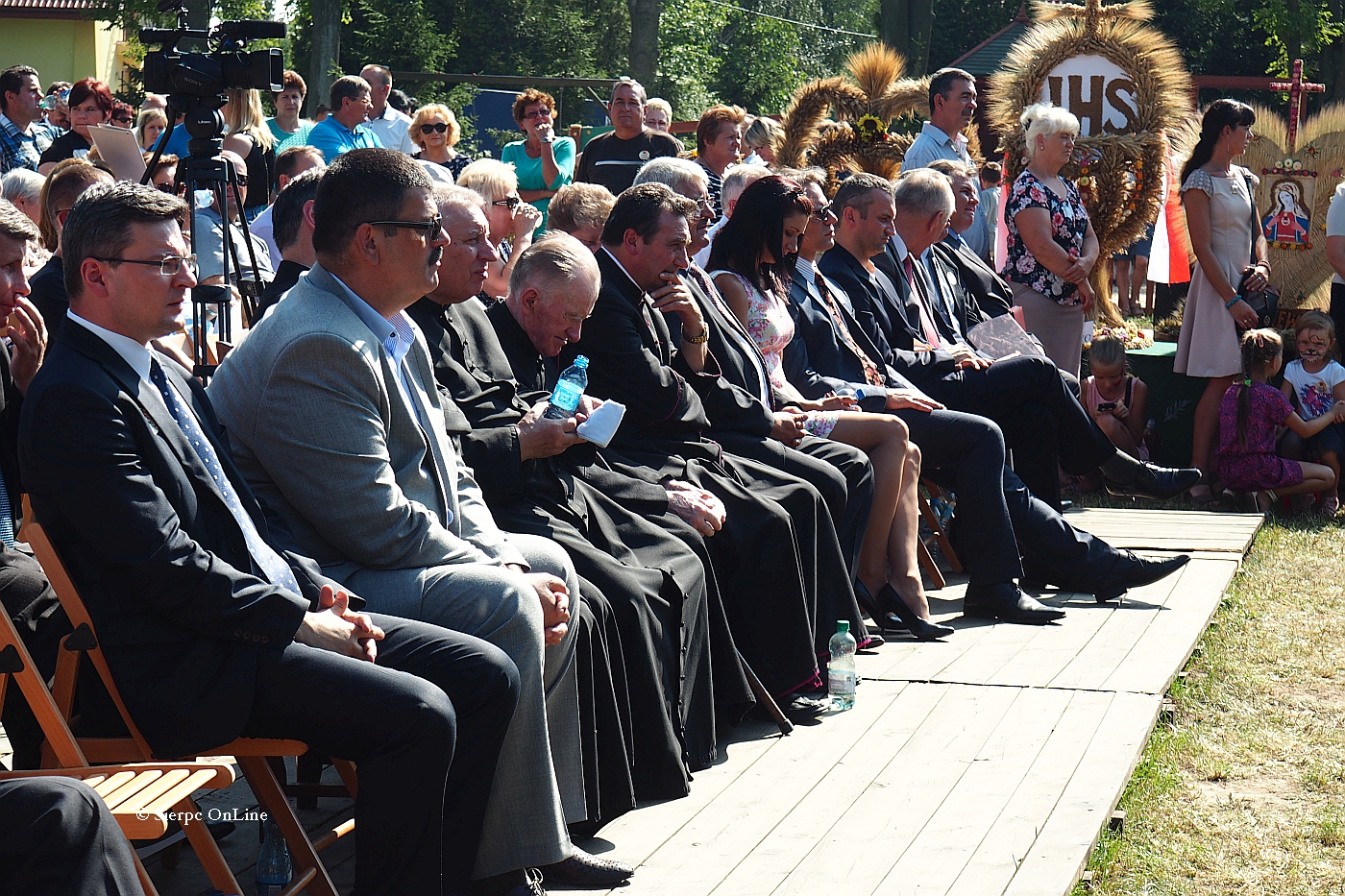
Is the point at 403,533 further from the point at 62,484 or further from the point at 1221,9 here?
the point at 1221,9

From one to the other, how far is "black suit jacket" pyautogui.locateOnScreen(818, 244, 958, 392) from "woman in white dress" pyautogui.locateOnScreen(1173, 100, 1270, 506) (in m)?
2.63

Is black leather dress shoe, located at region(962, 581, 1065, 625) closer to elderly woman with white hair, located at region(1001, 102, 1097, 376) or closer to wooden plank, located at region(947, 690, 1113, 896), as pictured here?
wooden plank, located at region(947, 690, 1113, 896)

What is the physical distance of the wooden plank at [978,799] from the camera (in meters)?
3.23

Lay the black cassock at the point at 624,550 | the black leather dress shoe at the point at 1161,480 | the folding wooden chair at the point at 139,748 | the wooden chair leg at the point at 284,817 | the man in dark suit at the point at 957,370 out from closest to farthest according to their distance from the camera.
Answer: the folding wooden chair at the point at 139,748 < the wooden chair leg at the point at 284,817 < the black cassock at the point at 624,550 < the man in dark suit at the point at 957,370 < the black leather dress shoe at the point at 1161,480

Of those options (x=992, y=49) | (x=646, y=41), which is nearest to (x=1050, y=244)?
(x=646, y=41)

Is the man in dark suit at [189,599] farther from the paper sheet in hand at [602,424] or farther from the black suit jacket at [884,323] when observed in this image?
the black suit jacket at [884,323]

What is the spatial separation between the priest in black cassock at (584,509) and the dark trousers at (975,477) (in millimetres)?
1768

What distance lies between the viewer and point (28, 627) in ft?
10.2

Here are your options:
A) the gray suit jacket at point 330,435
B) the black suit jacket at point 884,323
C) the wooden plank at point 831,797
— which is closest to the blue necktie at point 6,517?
the gray suit jacket at point 330,435

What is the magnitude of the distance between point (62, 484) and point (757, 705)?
2.32 meters

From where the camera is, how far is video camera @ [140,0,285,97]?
4.88m

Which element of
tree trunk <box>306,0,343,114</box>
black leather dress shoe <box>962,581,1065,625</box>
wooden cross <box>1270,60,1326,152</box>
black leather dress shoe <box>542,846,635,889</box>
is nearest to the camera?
black leather dress shoe <box>542,846,635,889</box>

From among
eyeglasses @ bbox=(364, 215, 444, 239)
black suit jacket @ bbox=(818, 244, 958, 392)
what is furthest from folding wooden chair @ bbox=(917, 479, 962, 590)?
eyeglasses @ bbox=(364, 215, 444, 239)

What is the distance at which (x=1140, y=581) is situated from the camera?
233 inches
